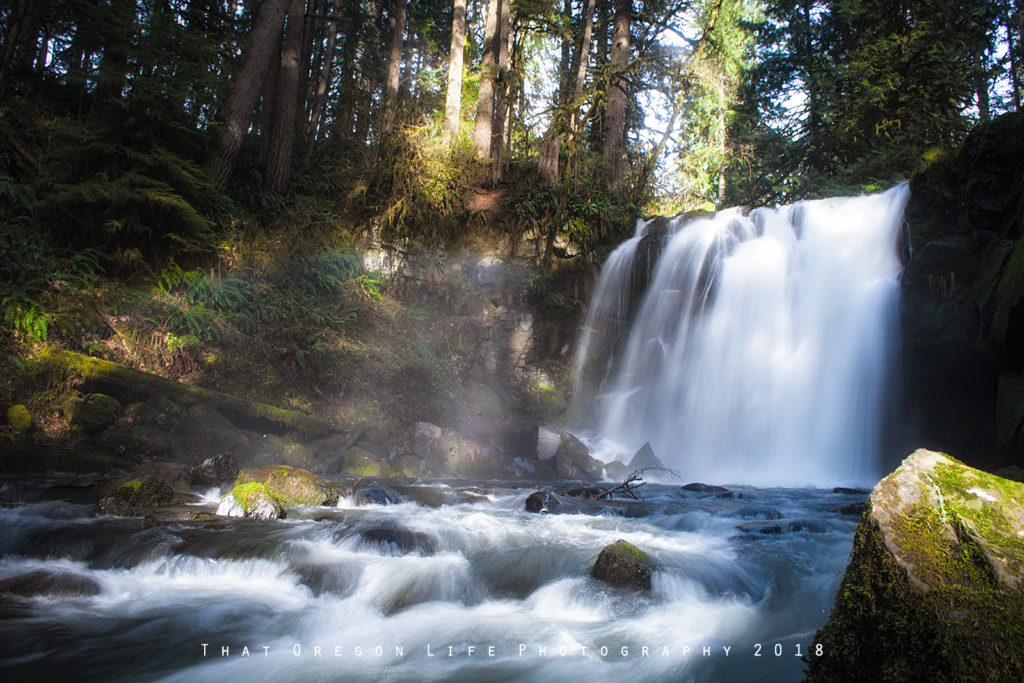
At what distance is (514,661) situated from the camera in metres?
3.75

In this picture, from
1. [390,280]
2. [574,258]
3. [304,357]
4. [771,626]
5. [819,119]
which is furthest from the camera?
[819,119]

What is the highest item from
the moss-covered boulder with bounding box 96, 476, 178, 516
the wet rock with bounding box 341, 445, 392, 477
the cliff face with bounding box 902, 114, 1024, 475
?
the cliff face with bounding box 902, 114, 1024, 475

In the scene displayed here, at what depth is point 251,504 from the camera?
6.10 m

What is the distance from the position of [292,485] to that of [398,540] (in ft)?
6.80

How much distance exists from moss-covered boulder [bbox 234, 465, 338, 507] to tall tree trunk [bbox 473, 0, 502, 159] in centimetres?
1043

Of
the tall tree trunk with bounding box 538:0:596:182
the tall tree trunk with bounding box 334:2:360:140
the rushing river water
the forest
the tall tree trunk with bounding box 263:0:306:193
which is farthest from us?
the tall tree trunk with bounding box 334:2:360:140

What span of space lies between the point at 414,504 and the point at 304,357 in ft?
15.4

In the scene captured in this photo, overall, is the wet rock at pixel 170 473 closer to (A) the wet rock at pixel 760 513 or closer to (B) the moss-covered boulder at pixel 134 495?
(B) the moss-covered boulder at pixel 134 495

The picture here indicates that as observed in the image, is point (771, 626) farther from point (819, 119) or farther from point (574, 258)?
point (819, 119)

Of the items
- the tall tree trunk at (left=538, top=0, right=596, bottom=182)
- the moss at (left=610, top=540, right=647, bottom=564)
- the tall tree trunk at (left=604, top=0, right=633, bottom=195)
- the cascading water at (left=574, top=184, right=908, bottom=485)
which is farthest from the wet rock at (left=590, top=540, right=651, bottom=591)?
the tall tree trunk at (left=604, top=0, right=633, bottom=195)

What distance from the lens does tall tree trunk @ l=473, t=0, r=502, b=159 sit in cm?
1487

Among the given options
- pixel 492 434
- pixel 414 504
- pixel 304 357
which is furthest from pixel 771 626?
pixel 304 357

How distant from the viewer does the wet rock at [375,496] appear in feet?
23.5

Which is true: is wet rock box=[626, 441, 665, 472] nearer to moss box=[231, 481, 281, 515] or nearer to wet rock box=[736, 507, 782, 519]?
wet rock box=[736, 507, 782, 519]
